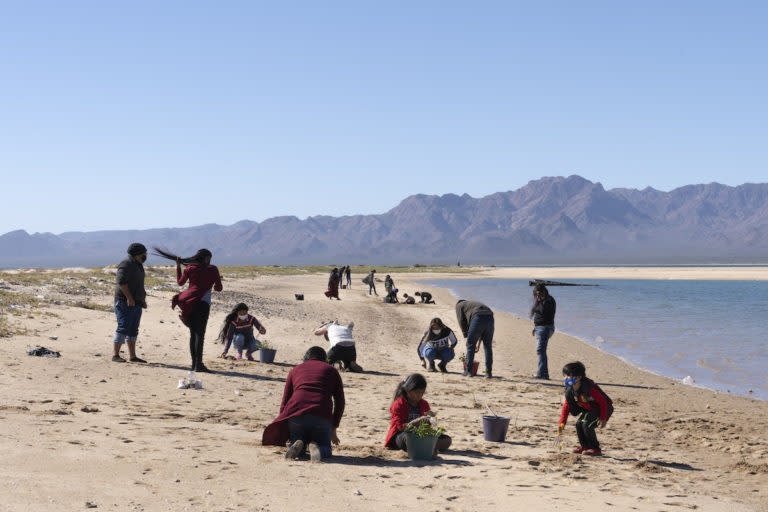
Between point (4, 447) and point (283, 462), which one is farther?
point (283, 462)

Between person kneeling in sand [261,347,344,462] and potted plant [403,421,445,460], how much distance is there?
80cm

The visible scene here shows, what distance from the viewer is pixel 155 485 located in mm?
5879

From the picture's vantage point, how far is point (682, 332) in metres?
24.6

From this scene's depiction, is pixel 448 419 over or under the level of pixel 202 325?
under

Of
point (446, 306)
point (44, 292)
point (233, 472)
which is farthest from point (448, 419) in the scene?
point (446, 306)

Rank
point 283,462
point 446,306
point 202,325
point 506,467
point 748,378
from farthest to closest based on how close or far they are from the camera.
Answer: point 446,306, point 748,378, point 202,325, point 506,467, point 283,462

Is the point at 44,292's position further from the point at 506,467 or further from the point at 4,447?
the point at 506,467

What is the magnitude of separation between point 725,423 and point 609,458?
3544 millimetres

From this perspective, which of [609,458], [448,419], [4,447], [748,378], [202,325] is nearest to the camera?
[4,447]

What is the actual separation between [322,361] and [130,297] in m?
5.86

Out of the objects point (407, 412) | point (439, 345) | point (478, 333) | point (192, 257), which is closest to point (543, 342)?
point (478, 333)

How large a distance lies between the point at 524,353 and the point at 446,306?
56.1ft

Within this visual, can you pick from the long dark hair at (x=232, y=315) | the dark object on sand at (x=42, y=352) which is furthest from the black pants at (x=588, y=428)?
the dark object on sand at (x=42, y=352)

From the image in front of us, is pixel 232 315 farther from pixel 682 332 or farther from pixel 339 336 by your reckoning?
pixel 682 332
